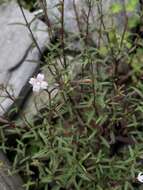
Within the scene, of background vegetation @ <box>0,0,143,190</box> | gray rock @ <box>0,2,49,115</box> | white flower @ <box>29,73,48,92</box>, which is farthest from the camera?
gray rock @ <box>0,2,49,115</box>

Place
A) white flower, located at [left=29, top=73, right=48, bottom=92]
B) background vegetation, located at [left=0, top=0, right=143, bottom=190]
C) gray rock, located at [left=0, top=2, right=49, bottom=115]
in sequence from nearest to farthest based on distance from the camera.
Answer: white flower, located at [left=29, top=73, right=48, bottom=92], background vegetation, located at [left=0, top=0, right=143, bottom=190], gray rock, located at [left=0, top=2, right=49, bottom=115]

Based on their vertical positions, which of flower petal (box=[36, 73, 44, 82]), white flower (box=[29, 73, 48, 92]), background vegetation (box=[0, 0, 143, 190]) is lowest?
background vegetation (box=[0, 0, 143, 190])

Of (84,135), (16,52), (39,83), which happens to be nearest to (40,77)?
(39,83)

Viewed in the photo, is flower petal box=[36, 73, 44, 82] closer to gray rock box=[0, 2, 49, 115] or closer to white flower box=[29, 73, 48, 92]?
white flower box=[29, 73, 48, 92]

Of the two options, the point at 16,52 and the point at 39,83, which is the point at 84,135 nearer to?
the point at 39,83

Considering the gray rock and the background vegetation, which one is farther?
the gray rock

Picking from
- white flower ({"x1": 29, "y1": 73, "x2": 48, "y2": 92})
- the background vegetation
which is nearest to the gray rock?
the background vegetation

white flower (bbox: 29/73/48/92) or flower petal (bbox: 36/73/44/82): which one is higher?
flower petal (bbox: 36/73/44/82)

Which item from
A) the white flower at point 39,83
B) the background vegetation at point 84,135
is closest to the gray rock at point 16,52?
the background vegetation at point 84,135

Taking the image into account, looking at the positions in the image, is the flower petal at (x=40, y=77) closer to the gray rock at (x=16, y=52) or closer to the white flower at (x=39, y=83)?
the white flower at (x=39, y=83)

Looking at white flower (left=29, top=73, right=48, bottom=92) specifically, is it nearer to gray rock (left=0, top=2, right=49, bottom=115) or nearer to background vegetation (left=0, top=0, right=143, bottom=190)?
background vegetation (left=0, top=0, right=143, bottom=190)
